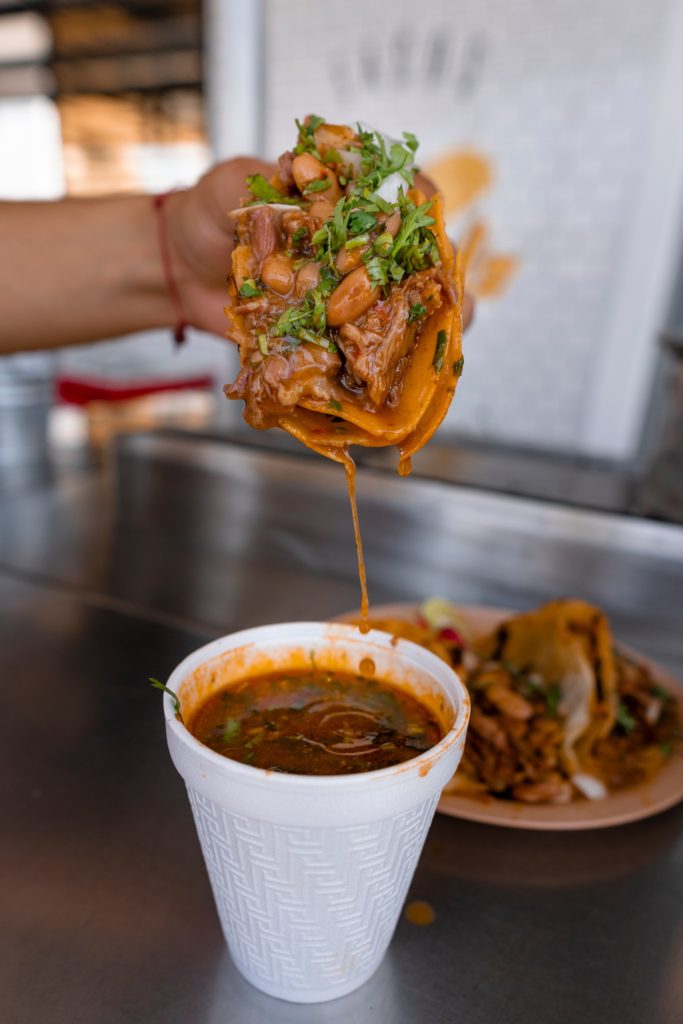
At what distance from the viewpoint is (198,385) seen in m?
6.12

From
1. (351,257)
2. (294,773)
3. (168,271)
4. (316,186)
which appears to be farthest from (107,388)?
(294,773)

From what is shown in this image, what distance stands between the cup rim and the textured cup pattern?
6 cm

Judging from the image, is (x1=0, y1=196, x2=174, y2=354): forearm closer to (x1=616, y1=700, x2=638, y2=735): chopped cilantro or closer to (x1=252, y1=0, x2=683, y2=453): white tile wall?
(x1=616, y1=700, x2=638, y2=735): chopped cilantro

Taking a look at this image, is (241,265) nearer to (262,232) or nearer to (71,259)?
(262,232)

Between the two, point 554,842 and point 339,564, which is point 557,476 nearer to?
point 339,564

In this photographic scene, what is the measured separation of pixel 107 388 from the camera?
5.45 meters

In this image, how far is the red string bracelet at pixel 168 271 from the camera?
1909mm

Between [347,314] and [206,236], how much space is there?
99 cm


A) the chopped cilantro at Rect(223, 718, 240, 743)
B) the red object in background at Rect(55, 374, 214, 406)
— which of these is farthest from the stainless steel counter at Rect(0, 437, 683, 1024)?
the red object in background at Rect(55, 374, 214, 406)

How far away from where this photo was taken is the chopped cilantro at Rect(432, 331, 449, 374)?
3.00 ft

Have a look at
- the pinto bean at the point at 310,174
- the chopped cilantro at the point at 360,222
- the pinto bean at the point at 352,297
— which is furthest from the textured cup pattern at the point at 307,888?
the pinto bean at the point at 310,174

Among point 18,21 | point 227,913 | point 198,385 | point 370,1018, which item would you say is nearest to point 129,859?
point 227,913

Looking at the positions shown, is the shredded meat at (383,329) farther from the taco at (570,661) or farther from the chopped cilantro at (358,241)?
the taco at (570,661)

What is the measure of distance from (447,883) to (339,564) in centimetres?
117
